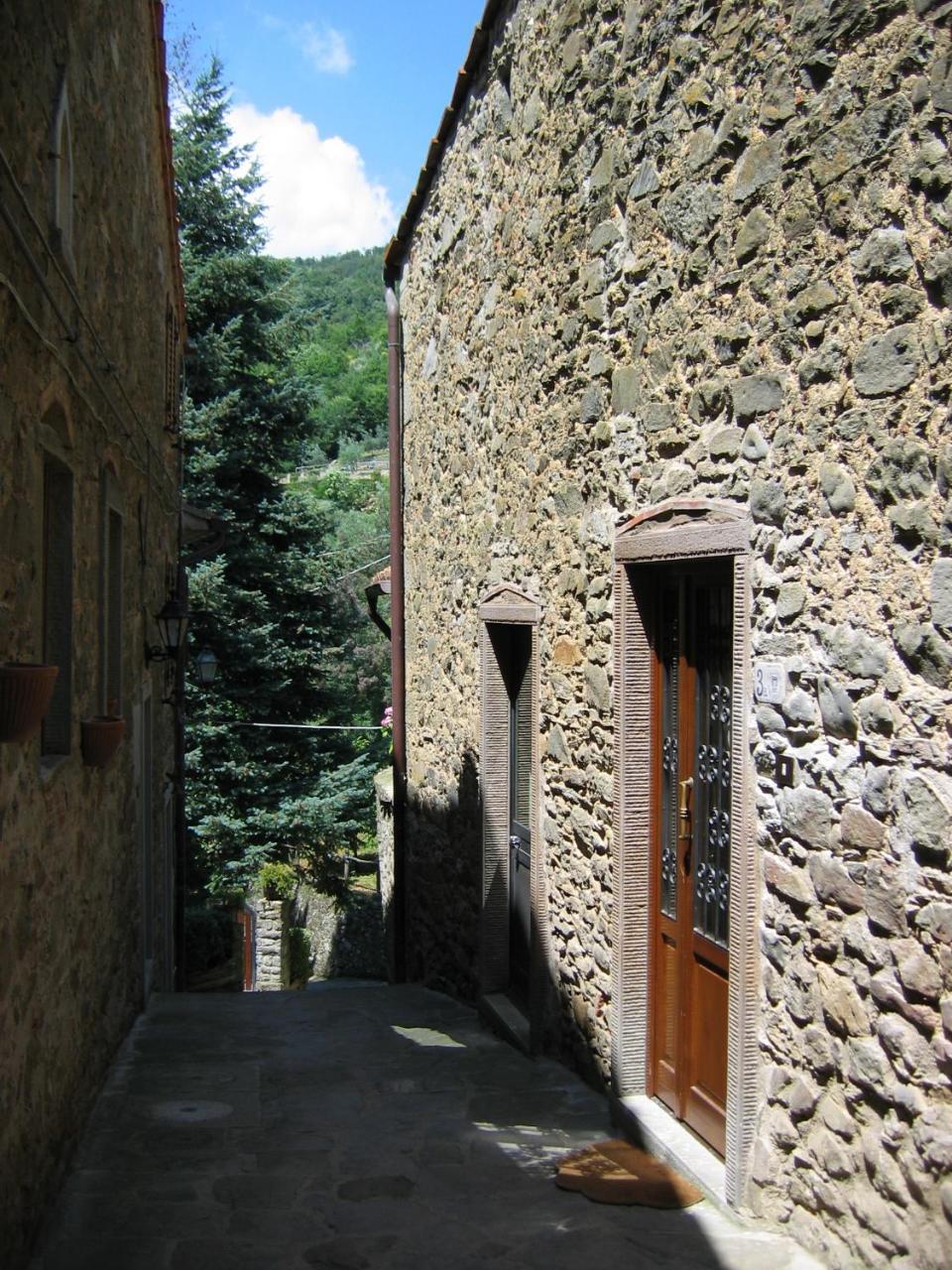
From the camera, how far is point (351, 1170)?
4348 millimetres

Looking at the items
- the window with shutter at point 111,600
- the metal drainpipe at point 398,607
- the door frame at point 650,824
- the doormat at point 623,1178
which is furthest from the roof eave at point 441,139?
the doormat at point 623,1178

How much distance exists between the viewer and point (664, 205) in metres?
4.22

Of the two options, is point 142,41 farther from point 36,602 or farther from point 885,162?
point 885,162

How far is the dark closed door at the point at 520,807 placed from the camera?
6.38m

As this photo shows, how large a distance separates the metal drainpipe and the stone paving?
2536 mm

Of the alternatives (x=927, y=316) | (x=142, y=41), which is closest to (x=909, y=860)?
(x=927, y=316)

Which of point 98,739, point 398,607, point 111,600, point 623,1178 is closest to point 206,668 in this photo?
point 398,607

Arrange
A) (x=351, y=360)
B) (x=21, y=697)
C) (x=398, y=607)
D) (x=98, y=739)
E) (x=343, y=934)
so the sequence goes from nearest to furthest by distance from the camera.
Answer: (x=21, y=697) → (x=98, y=739) → (x=398, y=607) → (x=343, y=934) → (x=351, y=360)

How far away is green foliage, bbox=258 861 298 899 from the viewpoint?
17078 mm

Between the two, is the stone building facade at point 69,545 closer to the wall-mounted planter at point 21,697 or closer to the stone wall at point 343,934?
the wall-mounted planter at point 21,697

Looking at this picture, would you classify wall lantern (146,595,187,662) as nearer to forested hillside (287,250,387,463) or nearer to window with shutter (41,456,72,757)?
window with shutter (41,456,72,757)

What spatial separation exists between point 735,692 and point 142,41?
6.01 m

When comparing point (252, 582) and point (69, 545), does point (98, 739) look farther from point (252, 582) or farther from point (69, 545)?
point (252, 582)

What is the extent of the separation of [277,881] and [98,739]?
12.9 meters
